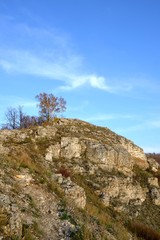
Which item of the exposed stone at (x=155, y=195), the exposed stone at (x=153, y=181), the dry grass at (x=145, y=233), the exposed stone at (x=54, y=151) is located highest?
the exposed stone at (x=54, y=151)

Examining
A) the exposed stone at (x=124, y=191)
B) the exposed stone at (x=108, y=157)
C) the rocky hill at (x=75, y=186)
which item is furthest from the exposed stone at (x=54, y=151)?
the exposed stone at (x=124, y=191)

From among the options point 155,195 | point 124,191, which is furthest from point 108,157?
point 155,195

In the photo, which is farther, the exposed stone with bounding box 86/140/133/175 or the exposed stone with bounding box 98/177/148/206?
the exposed stone with bounding box 86/140/133/175

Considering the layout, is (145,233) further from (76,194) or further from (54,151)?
(54,151)

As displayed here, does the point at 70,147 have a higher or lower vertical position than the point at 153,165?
higher

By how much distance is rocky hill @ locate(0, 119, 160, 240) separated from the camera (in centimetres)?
1521

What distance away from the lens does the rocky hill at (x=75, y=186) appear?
15.2 meters

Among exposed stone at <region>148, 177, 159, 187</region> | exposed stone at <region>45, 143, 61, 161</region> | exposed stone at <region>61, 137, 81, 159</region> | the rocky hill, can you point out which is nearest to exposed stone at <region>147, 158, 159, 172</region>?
the rocky hill

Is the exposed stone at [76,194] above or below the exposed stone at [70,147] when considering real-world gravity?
below

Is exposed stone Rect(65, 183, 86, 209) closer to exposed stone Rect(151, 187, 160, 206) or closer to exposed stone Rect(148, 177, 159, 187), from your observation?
exposed stone Rect(151, 187, 160, 206)

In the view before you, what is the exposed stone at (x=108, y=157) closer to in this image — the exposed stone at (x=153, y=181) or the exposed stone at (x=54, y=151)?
the exposed stone at (x=153, y=181)

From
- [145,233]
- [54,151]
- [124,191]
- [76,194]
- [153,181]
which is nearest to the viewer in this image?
[145,233]

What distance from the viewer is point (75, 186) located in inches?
954

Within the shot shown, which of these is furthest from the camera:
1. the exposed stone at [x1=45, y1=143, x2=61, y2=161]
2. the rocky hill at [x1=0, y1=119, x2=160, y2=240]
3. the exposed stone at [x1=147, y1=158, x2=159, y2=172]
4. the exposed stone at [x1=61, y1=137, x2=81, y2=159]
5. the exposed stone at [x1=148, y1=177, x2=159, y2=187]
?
the exposed stone at [x1=147, y1=158, x2=159, y2=172]
